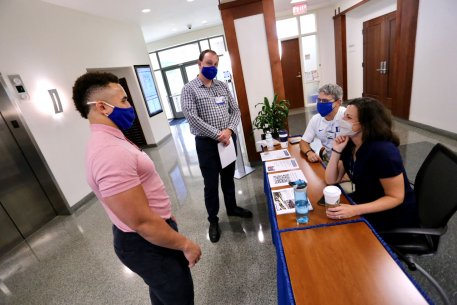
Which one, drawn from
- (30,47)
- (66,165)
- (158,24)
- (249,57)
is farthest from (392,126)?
(158,24)

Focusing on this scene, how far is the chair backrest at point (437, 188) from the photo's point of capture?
3.43ft

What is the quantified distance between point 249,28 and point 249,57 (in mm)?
367

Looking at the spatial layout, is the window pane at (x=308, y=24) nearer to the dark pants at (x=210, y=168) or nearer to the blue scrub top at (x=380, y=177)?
the dark pants at (x=210, y=168)

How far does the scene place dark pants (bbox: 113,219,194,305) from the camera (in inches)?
38.8

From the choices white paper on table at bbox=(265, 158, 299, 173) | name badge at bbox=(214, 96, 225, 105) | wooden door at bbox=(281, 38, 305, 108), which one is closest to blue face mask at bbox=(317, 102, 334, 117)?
white paper on table at bbox=(265, 158, 299, 173)

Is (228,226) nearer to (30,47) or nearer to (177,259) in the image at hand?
(177,259)

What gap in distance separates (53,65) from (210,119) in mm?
2799

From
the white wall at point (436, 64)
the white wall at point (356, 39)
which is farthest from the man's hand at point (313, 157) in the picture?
the white wall at point (356, 39)

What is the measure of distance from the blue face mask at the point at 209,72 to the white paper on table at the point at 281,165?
36.3 inches

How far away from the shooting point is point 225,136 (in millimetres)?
2072

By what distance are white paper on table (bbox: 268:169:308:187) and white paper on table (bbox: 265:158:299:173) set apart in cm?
8

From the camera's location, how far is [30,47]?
2953 mm

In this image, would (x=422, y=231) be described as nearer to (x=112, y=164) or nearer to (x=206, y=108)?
(x=112, y=164)

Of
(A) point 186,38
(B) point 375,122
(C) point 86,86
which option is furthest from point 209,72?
(A) point 186,38
